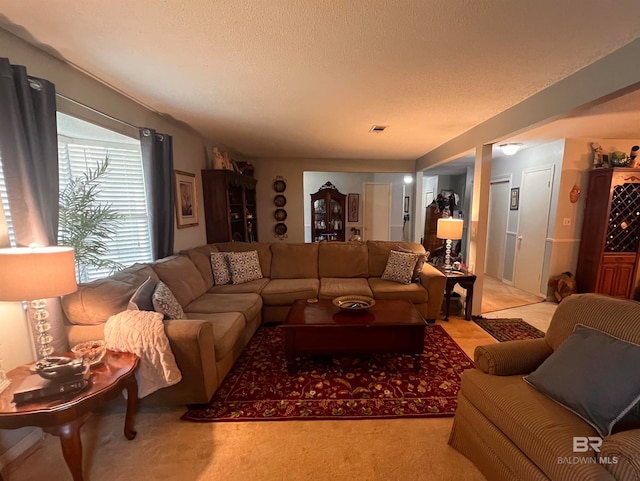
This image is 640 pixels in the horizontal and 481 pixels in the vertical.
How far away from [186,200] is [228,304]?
5.13 ft

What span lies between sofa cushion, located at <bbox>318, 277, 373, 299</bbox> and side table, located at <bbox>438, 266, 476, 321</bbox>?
96 cm

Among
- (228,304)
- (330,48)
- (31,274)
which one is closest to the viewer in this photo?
(31,274)

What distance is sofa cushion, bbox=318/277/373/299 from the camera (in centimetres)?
307

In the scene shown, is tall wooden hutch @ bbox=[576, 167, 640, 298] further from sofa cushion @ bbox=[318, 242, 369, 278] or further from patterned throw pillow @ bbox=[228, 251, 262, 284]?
patterned throw pillow @ bbox=[228, 251, 262, 284]

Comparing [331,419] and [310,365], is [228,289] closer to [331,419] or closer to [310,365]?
[310,365]

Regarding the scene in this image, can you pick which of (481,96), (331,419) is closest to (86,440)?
(331,419)

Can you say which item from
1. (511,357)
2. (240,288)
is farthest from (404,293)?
(240,288)

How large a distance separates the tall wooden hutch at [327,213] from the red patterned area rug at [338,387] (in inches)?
139

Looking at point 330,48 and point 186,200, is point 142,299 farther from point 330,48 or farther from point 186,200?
point 330,48

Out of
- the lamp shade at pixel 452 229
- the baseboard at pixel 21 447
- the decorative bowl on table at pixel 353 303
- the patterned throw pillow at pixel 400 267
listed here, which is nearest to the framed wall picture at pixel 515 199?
the lamp shade at pixel 452 229

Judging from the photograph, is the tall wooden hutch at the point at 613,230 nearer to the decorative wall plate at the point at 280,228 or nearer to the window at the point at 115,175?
the decorative wall plate at the point at 280,228

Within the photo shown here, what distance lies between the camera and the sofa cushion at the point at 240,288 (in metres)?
3.09

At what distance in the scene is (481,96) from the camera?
2385mm

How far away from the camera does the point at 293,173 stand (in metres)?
5.55
